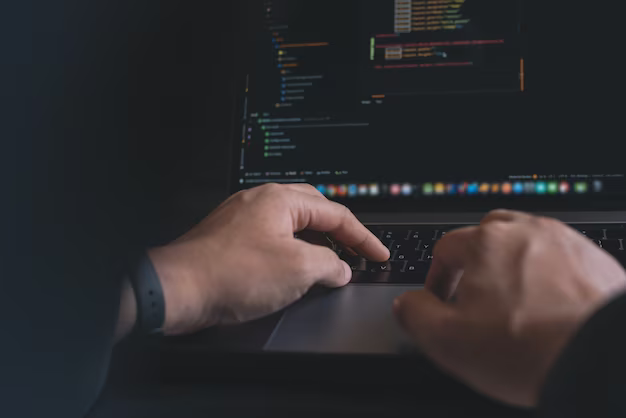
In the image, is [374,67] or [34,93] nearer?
[34,93]

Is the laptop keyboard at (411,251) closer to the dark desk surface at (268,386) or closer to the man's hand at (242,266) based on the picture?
the man's hand at (242,266)

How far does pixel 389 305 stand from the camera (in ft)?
1.76

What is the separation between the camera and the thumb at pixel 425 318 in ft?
1.13

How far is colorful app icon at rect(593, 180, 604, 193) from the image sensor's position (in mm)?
754

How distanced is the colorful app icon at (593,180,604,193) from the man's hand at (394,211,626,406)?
44 centimetres

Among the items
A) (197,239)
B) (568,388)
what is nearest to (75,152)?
(568,388)

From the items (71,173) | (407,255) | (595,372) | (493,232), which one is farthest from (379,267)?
(71,173)

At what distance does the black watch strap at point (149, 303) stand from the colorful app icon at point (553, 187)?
0.64 m

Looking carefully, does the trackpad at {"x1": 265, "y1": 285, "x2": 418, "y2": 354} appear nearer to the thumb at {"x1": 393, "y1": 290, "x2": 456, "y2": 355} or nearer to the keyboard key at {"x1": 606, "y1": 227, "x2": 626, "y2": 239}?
the thumb at {"x1": 393, "y1": 290, "x2": 456, "y2": 355}

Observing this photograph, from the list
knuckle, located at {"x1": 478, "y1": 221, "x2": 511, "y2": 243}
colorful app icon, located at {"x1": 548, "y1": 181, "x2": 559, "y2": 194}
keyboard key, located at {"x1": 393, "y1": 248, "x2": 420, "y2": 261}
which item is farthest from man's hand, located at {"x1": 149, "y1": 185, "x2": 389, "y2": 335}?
Answer: colorful app icon, located at {"x1": 548, "y1": 181, "x2": 559, "y2": 194}

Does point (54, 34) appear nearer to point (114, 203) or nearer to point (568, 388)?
point (114, 203)

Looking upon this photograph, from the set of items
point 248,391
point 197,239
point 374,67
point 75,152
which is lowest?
point 248,391

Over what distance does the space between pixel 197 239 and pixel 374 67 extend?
1.60 ft

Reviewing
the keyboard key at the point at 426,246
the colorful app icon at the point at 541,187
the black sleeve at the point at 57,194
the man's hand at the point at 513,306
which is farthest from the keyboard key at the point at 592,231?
the black sleeve at the point at 57,194
